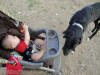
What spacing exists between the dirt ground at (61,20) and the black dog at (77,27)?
1.20 ft

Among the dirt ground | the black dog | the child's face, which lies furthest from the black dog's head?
the child's face

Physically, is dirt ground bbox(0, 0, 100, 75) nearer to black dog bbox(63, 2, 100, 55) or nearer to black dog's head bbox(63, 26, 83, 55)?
black dog bbox(63, 2, 100, 55)

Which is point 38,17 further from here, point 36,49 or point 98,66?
point 98,66

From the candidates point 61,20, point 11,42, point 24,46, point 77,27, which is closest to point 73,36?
point 77,27

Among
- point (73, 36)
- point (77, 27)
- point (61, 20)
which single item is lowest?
point (73, 36)

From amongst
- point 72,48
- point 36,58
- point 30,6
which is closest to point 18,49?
point 36,58

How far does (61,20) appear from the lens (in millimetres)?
3471

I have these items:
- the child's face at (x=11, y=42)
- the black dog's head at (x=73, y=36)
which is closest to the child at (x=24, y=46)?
the child's face at (x=11, y=42)

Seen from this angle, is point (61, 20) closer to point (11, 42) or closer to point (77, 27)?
point (77, 27)

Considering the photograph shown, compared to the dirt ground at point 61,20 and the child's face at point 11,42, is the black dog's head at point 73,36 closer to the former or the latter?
the dirt ground at point 61,20

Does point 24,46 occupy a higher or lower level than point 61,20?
lower

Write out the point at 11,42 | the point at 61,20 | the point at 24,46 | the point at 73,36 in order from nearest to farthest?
the point at 11,42
the point at 24,46
the point at 73,36
the point at 61,20

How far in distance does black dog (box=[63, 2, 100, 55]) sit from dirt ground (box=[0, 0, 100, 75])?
37 cm

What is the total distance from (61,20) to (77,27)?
1110 millimetres
